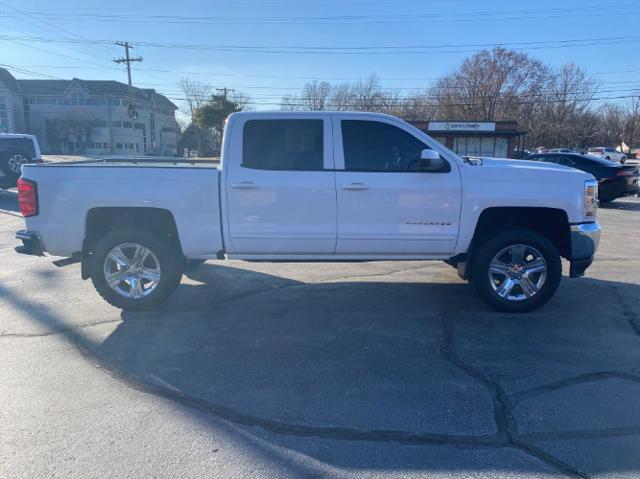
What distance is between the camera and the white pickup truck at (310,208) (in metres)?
5.12

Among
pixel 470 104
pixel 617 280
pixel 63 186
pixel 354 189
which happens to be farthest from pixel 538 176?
pixel 470 104

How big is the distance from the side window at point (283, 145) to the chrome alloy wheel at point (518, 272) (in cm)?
218

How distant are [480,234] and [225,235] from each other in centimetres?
276

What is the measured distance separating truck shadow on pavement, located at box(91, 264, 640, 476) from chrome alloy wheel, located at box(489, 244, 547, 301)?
0.87 feet

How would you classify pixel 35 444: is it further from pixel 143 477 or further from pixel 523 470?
pixel 523 470

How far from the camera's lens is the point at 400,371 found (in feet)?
13.1

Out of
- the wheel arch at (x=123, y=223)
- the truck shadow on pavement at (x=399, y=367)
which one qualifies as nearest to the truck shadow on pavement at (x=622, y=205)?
the truck shadow on pavement at (x=399, y=367)

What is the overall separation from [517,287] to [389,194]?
1.73m

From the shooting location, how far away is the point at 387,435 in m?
3.12

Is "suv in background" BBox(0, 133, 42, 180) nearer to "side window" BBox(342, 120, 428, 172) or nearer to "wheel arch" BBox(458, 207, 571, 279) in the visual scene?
"side window" BBox(342, 120, 428, 172)

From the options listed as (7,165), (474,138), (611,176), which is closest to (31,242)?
(7,165)

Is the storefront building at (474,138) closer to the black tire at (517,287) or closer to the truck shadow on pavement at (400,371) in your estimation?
the truck shadow on pavement at (400,371)

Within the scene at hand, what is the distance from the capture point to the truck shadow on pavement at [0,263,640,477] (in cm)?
300

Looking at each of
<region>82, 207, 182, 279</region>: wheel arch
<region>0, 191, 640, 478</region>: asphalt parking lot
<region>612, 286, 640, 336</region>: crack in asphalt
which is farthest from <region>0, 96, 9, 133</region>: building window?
<region>612, 286, 640, 336</region>: crack in asphalt
